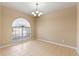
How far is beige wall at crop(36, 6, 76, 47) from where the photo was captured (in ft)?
5.98

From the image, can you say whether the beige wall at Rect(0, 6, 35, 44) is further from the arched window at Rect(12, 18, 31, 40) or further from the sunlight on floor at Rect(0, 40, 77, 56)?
the sunlight on floor at Rect(0, 40, 77, 56)

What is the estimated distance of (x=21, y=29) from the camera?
1773 millimetres

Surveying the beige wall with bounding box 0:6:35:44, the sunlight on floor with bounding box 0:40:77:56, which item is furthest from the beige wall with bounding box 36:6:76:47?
the beige wall with bounding box 0:6:35:44

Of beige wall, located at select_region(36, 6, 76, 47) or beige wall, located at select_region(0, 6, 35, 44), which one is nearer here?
beige wall, located at select_region(0, 6, 35, 44)

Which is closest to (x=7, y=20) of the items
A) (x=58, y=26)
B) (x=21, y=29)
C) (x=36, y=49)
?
(x=21, y=29)

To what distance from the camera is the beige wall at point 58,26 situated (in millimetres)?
1823

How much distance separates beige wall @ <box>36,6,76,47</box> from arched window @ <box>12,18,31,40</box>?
22 cm

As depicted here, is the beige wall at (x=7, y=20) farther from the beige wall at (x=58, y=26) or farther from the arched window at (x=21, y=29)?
the beige wall at (x=58, y=26)

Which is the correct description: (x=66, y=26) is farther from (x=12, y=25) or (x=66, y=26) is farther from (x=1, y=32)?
(x=1, y=32)

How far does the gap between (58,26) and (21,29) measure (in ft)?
2.80

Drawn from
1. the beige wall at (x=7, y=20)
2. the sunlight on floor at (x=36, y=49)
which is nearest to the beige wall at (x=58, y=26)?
the sunlight on floor at (x=36, y=49)

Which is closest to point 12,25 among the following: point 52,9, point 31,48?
point 31,48

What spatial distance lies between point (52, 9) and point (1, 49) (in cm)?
129

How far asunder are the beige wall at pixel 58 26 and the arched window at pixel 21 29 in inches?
8.7
